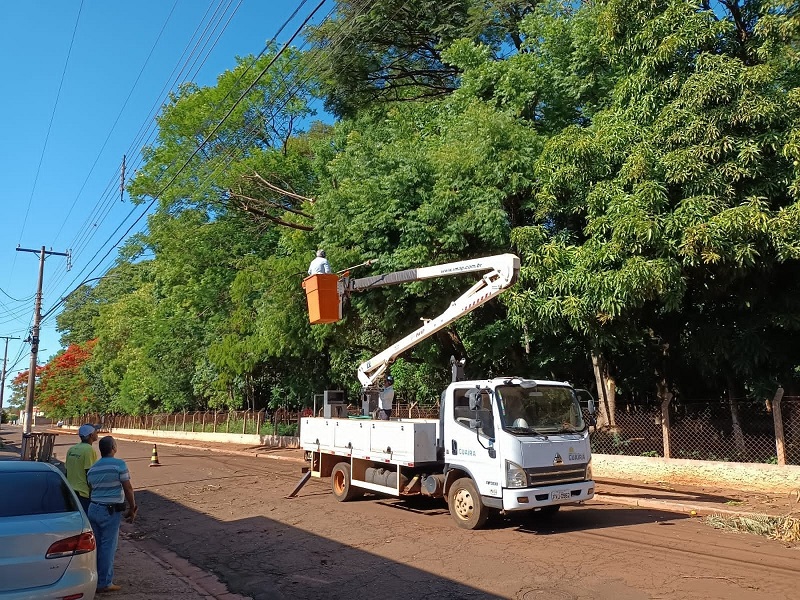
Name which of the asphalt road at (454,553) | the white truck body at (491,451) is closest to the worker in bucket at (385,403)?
the white truck body at (491,451)

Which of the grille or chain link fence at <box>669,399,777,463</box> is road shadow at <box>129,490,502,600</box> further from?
chain link fence at <box>669,399,777,463</box>

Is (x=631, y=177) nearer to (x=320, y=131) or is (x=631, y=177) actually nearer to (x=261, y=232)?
(x=261, y=232)

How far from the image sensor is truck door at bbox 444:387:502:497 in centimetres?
941

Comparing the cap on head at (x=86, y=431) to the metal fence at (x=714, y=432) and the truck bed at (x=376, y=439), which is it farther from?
the metal fence at (x=714, y=432)

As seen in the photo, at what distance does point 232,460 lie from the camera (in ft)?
80.1

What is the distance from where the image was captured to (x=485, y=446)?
953 centimetres

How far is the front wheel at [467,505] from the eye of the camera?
31.7 ft

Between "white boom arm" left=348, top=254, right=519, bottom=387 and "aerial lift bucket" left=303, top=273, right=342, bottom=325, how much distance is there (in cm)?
148

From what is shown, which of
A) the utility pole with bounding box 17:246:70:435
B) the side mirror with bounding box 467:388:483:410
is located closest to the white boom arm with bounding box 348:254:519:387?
the side mirror with bounding box 467:388:483:410

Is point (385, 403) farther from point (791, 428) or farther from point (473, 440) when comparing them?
point (791, 428)

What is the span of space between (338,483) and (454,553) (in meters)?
5.36

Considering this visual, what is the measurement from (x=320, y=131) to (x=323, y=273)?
83.2ft

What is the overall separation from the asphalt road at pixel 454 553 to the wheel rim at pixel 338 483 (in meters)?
0.24

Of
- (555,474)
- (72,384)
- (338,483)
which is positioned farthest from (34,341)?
(72,384)
